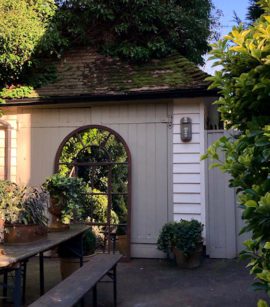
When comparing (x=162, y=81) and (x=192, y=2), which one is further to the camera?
(x=192, y=2)

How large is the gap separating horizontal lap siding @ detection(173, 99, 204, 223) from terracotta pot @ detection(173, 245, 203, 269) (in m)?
0.74

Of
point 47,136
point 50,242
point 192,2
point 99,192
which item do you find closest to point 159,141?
point 99,192

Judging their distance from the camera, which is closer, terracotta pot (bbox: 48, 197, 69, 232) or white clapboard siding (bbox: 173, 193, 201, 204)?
terracotta pot (bbox: 48, 197, 69, 232)

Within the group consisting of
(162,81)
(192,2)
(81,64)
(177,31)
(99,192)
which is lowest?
(99,192)

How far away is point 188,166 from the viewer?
812 centimetres

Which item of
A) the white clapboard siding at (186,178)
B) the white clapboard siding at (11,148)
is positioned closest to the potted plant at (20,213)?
the white clapboard siding at (186,178)

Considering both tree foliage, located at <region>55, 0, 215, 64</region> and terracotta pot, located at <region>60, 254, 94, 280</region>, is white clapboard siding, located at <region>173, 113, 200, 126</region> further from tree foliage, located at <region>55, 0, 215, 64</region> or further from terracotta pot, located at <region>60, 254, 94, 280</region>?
terracotta pot, located at <region>60, 254, 94, 280</region>

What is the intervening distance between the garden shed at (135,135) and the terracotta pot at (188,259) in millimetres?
581

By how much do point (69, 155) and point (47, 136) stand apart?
24.6 inches

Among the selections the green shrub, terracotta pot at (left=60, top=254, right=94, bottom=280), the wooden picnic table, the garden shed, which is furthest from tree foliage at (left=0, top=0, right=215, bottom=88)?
the wooden picnic table

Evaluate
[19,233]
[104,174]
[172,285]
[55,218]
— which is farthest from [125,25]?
[19,233]

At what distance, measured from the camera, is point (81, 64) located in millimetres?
9625

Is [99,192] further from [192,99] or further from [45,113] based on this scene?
[192,99]

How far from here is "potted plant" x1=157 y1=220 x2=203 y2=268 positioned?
7277 mm
